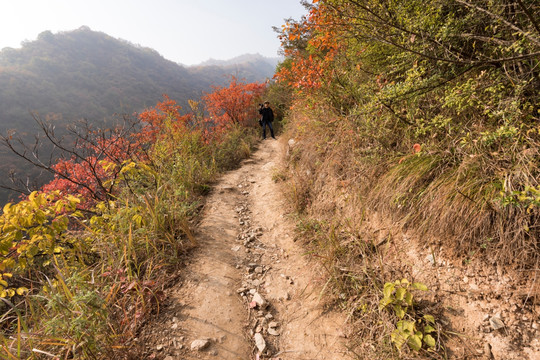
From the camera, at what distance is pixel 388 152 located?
3.24 metres

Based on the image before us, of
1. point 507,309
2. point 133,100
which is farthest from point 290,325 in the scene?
point 133,100

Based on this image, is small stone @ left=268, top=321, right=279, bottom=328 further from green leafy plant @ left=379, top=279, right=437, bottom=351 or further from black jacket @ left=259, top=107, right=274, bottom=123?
black jacket @ left=259, top=107, right=274, bottom=123

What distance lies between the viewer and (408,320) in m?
1.96

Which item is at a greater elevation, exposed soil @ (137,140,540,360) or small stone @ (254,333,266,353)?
exposed soil @ (137,140,540,360)

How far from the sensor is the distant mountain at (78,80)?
48344 millimetres

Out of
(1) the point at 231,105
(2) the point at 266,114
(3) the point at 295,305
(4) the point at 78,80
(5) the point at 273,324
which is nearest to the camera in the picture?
(5) the point at 273,324

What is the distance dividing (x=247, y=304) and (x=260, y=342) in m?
0.48

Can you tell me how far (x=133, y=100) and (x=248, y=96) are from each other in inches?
2587

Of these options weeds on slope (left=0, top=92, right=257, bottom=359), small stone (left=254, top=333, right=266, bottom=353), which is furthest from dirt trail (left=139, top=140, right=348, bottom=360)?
weeds on slope (left=0, top=92, right=257, bottom=359)

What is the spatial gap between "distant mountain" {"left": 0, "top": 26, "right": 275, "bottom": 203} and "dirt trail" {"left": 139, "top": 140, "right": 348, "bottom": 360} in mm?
36954

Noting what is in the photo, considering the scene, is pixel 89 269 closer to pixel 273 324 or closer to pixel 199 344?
pixel 199 344

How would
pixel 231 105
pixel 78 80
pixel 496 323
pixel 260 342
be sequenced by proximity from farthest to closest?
pixel 78 80 → pixel 231 105 → pixel 260 342 → pixel 496 323

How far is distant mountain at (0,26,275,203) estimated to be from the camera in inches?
1903

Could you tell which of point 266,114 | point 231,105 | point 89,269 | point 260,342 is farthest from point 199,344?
point 231,105
